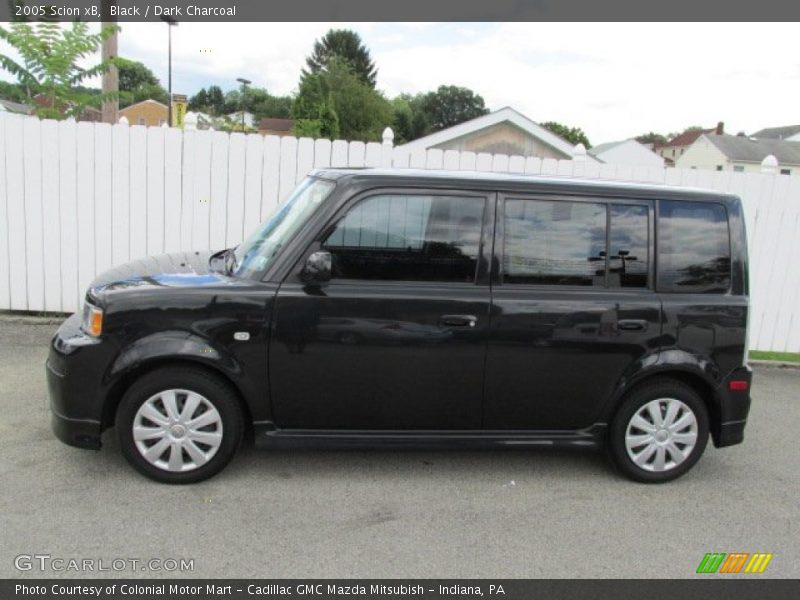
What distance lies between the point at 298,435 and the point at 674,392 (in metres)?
2.34

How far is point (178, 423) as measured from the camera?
364cm

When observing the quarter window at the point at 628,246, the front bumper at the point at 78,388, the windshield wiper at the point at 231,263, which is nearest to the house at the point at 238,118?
the windshield wiper at the point at 231,263

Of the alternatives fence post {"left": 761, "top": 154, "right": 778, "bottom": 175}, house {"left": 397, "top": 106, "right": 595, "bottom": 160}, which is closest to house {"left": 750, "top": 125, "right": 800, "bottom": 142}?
house {"left": 397, "top": 106, "right": 595, "bottom": 160}

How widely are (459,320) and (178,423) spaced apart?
1.70 meters

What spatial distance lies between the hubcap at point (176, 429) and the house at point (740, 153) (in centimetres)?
6129

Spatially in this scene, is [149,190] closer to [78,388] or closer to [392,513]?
[78,388]

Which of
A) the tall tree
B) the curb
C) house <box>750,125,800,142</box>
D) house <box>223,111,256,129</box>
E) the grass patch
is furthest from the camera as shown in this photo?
the tall tree

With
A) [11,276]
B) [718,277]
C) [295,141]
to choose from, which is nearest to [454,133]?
[295,141]

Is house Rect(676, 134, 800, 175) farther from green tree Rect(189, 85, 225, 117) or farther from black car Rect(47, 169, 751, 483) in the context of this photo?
green tree Rect(189, 85, 225, 117)

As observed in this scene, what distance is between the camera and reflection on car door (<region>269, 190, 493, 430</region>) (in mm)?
3674

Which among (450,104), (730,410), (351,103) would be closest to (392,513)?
(730,410)

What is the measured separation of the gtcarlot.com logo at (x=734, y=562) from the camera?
3262 mm
